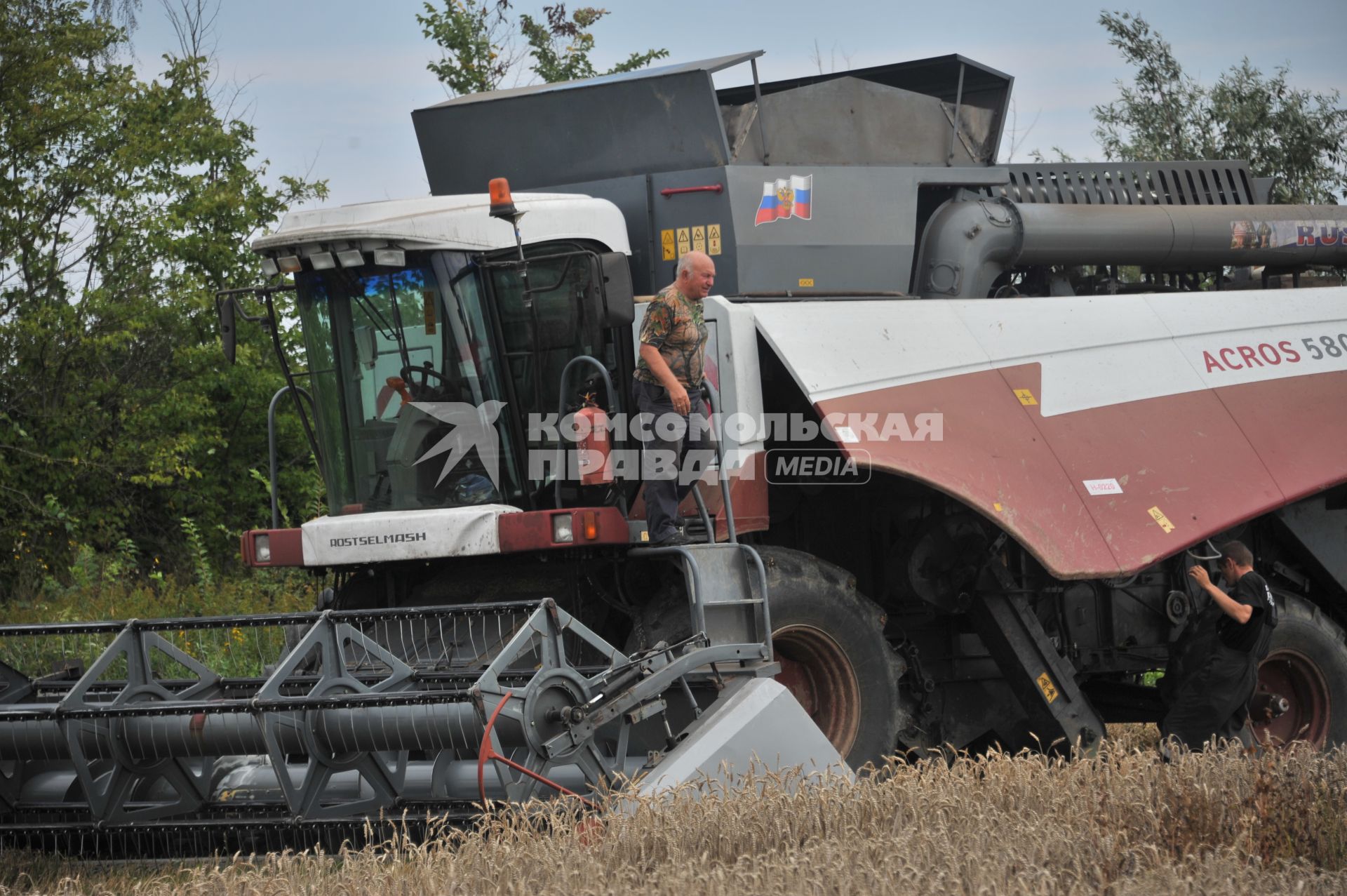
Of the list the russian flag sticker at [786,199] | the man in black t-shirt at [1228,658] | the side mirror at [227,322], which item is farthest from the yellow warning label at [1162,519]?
the side mirror at [227,322]

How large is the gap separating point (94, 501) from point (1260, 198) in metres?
11.6

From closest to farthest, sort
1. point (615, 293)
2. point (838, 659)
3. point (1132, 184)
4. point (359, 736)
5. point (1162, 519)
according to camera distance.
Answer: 1. point (359, 736)
2. point (615, 293)
3. point (838, 659)
4. point (1162, 519)
5. point (1132, 184)

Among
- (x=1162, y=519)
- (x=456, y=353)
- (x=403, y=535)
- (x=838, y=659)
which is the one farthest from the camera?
(x=1162, y=519)

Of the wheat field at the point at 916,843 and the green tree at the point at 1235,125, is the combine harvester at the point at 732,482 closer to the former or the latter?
the wheat field at the point at 916,843

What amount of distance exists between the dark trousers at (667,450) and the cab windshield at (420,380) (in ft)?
1.94

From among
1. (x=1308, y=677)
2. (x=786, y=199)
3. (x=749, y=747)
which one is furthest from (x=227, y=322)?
(x=1308, y=677)

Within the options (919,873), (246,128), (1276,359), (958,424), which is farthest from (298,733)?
(246,128)

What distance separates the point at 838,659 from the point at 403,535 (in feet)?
6.29

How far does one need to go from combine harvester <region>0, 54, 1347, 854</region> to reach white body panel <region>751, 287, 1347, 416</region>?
21 mm

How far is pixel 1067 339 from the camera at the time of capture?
7086 mm

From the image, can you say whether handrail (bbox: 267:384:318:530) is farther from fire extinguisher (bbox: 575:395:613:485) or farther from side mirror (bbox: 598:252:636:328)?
side mirror (bbox: 598:252:636:328)

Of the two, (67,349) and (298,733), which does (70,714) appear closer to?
(298,733)

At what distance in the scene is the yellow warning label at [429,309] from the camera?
6.15 meters

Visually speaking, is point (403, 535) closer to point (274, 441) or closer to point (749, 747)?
point (274, 441)
